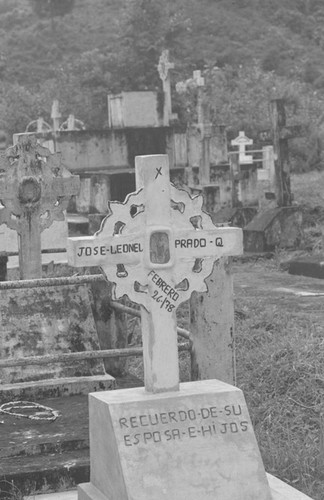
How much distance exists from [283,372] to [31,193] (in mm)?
1769

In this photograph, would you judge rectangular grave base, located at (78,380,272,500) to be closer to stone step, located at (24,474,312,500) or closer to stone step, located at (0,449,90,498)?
stone step, located at (24,474,312,500)

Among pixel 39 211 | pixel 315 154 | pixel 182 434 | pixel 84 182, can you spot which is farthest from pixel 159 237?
pixel 315 154

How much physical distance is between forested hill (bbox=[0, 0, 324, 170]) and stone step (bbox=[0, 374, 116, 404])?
22366mm

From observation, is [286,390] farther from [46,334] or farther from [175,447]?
[175,447]

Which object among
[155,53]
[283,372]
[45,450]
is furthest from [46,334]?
[155,53]

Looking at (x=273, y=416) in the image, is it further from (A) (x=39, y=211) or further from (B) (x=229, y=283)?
(A) (x=39, y=211)

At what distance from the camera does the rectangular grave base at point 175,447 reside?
12.9 feet

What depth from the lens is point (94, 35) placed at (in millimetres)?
62594

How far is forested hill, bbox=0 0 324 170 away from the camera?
111 feet

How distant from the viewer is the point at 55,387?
5590mm

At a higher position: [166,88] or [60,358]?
[166,88]

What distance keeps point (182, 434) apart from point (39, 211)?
312cm

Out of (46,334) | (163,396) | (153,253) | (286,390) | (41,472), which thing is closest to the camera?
(163,396)

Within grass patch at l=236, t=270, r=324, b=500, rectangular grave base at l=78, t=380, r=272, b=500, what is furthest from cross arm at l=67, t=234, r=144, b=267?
grass patch at l=236, t=270, r=324, b=500
